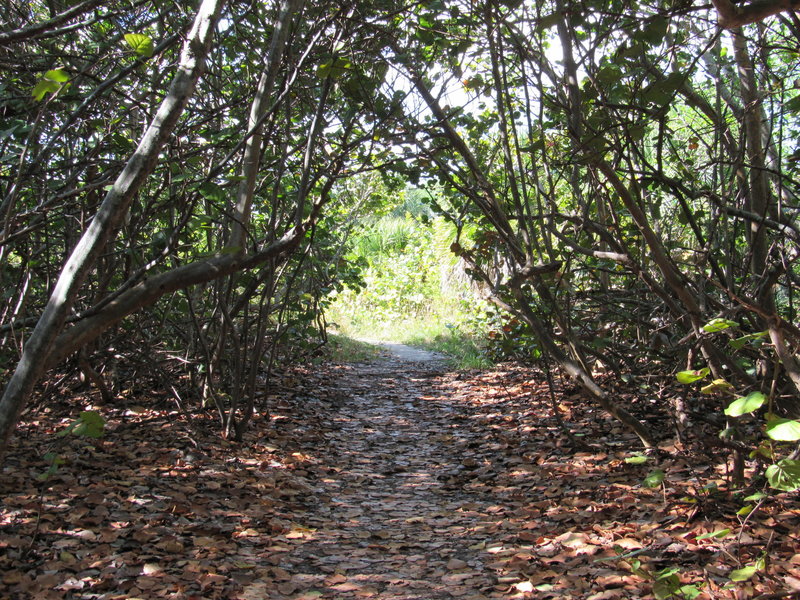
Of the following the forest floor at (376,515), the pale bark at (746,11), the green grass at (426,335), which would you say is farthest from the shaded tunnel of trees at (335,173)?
the green grass at (426,335)

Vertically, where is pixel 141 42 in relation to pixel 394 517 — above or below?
above

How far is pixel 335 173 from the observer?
13.6 ft

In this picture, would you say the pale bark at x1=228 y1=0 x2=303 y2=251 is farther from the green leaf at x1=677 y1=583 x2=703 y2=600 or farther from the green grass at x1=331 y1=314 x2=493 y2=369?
the green grass at x1=331 y1=314 x2=493 y2=369

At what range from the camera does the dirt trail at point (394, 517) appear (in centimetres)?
282

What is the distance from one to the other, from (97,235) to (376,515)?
7.67 ft

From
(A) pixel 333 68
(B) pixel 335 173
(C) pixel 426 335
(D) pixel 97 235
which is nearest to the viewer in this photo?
(D) pixel 97 235

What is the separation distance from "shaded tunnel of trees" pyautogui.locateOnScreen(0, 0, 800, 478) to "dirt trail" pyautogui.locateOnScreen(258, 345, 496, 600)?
3.42 feet

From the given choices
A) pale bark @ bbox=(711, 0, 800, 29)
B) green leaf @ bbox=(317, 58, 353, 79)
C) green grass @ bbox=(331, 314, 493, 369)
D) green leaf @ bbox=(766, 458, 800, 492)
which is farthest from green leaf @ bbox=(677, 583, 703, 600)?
green grass @ bbox=(331, 314, 493, 369)

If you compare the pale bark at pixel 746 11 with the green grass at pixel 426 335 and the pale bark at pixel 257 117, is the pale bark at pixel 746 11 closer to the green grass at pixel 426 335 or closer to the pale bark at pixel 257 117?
the pale bark at pixel 257 117

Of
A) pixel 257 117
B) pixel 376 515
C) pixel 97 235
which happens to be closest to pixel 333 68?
pixel 257 117

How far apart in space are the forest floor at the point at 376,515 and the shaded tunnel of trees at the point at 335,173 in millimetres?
481

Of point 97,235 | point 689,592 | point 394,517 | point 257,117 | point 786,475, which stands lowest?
point 394,517

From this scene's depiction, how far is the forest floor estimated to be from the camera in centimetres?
260

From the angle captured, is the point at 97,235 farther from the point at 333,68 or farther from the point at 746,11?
the point at 746,11
